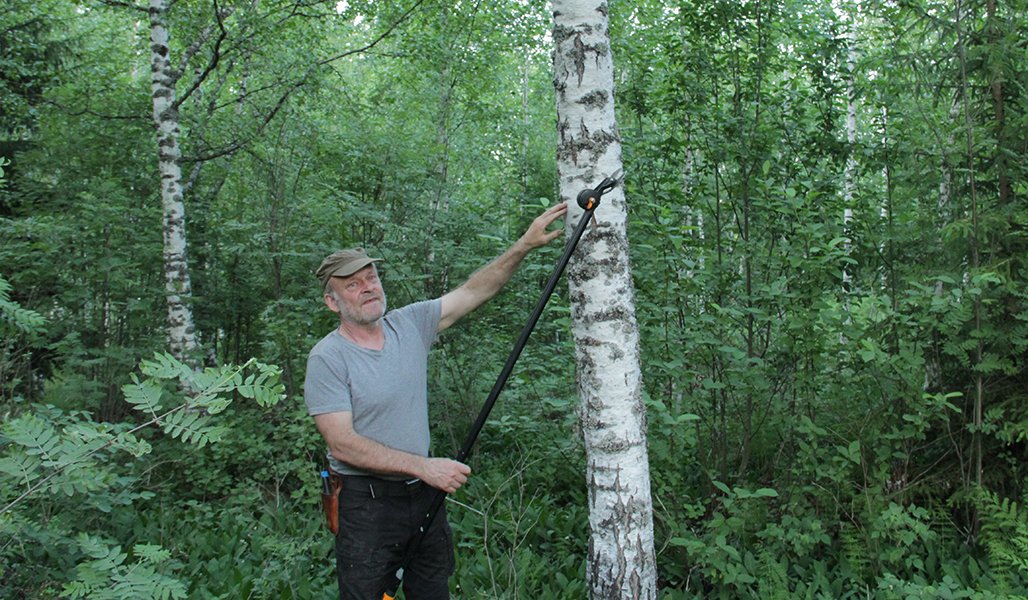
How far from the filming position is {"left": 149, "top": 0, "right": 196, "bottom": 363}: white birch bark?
7770mm

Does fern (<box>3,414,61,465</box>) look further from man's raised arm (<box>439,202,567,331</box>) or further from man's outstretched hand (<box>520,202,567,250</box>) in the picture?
man's outstretched hand (<box>520,202,567,250</box>)

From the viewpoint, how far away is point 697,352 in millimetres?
4621

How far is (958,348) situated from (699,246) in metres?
1.61

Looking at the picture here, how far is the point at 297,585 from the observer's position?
4.64 meters

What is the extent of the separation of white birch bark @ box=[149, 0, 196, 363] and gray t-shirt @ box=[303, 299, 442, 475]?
206 inches

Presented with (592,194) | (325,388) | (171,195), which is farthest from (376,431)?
(171,195)

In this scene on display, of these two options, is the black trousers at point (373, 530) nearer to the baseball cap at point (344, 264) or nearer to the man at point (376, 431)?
the man at point (376, 431)

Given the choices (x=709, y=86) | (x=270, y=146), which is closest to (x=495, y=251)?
(x=709, y=86)

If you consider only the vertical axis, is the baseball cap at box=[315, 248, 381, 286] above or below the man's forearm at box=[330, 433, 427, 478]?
above

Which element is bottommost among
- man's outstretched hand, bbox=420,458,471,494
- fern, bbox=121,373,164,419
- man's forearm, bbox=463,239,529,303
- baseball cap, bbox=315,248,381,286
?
man's outstretched hand, bbox=420,458,471,494

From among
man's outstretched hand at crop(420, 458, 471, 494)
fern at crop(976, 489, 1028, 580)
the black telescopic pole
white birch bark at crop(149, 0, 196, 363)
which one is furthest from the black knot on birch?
white birch bark at crop(149, 0, 196, 363)

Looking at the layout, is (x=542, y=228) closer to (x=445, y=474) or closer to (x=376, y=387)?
(x=376, y=387)

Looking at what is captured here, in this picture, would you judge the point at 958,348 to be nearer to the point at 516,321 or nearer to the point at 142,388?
the point at 516,321

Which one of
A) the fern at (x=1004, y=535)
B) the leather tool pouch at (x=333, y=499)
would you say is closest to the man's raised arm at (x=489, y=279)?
the leather tool pouch at (x=333, y=499)
